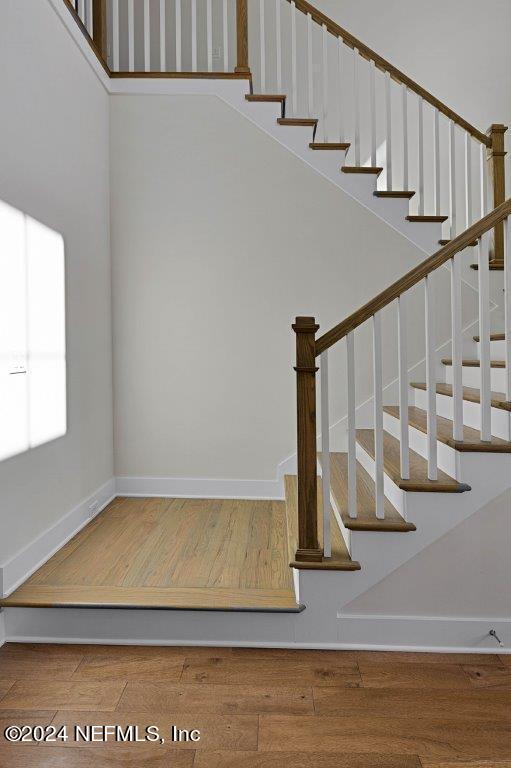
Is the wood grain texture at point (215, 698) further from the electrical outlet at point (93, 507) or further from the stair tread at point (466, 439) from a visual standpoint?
the electrical outlet at point (93, 507)

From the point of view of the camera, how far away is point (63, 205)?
2.86m

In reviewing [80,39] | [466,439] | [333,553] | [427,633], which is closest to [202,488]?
[333,553]

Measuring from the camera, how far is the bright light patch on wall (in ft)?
7.55

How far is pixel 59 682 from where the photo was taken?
6.36 feet

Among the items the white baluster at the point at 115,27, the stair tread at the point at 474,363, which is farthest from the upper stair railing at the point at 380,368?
the white baluster at the point at 115,27

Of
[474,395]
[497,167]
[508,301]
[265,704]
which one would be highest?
[497,167]

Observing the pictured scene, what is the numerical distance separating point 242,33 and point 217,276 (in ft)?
5.62

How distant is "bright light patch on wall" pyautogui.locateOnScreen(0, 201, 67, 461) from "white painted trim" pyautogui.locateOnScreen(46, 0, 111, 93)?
3.91ft

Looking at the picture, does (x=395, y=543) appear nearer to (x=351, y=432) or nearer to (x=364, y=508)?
(x=364, y=508)

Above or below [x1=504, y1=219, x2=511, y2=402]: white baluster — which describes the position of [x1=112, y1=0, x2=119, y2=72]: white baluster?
above

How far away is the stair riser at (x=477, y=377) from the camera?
2631mm

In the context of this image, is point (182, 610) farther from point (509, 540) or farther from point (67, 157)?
point (67, 157)

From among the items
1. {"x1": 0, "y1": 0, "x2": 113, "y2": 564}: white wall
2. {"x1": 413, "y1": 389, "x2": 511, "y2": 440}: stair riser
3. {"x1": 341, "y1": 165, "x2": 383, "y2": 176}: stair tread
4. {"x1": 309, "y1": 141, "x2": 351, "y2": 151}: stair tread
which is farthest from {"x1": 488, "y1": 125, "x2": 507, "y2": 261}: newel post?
{"x1": 0, "y1": 0, "x2": 113, "y2": 564}: white wall

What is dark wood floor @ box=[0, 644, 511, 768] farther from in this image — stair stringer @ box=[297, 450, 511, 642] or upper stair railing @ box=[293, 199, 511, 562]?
upper stair railing @ box=[293, 199, 511, 562]
